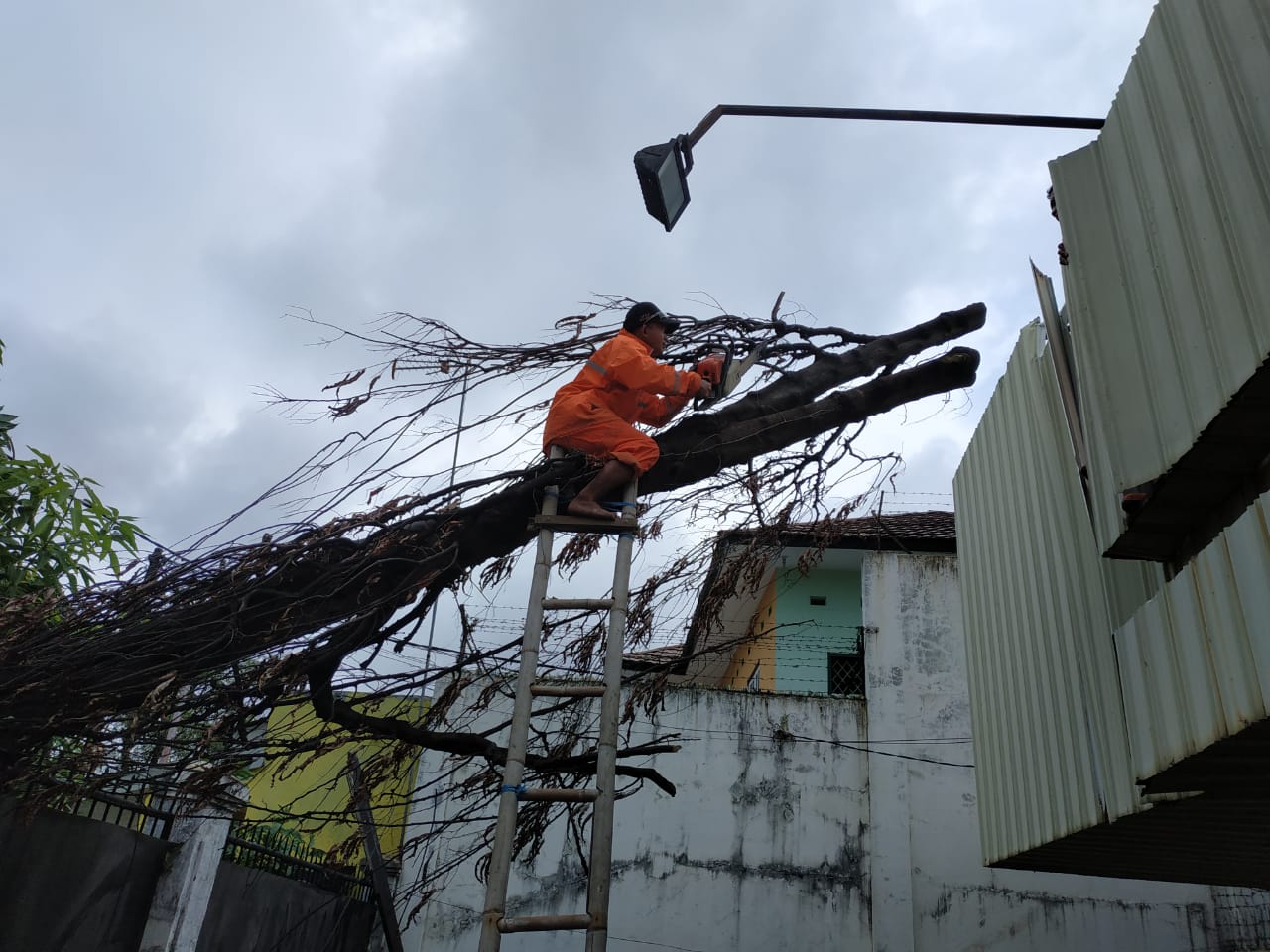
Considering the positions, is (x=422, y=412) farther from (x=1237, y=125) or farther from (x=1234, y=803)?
(x=1234, y=803)

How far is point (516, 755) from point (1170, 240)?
10.4ft

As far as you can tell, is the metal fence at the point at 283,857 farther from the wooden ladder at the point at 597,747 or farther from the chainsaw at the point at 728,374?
the chainsaw at the point at 728,374

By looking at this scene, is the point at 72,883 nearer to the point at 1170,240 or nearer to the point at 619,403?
the point at 619,403

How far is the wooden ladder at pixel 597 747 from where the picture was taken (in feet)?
11.2

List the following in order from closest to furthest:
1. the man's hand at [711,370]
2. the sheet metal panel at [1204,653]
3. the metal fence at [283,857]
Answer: the sheet metal panel at [1204,653] < the man's hand at [711,370] < the metal fence at [283,857]

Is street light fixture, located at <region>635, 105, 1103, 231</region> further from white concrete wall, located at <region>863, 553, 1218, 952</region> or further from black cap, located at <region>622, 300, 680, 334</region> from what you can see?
white concrete wall, located at <region>863, 553, 1218, 952</region>

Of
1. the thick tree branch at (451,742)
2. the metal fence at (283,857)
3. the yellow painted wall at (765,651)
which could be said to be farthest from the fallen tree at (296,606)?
the yellow painted wall at (765,651)

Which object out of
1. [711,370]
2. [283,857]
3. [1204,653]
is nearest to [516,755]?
[711,370]

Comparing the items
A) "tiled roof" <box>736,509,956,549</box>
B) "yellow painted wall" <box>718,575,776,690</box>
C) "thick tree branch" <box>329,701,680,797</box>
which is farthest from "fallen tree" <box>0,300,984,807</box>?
"yellow painted wall" <box>718,575,776,690</box>

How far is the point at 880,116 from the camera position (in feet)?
15.4

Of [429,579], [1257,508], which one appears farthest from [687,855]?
[1257,508]

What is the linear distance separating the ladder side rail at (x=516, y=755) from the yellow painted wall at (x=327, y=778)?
78 cm

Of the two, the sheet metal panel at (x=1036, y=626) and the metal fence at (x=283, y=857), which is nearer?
the sheet metal panel at (x=1036, y=626)

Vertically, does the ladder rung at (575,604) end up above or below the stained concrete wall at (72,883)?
above
